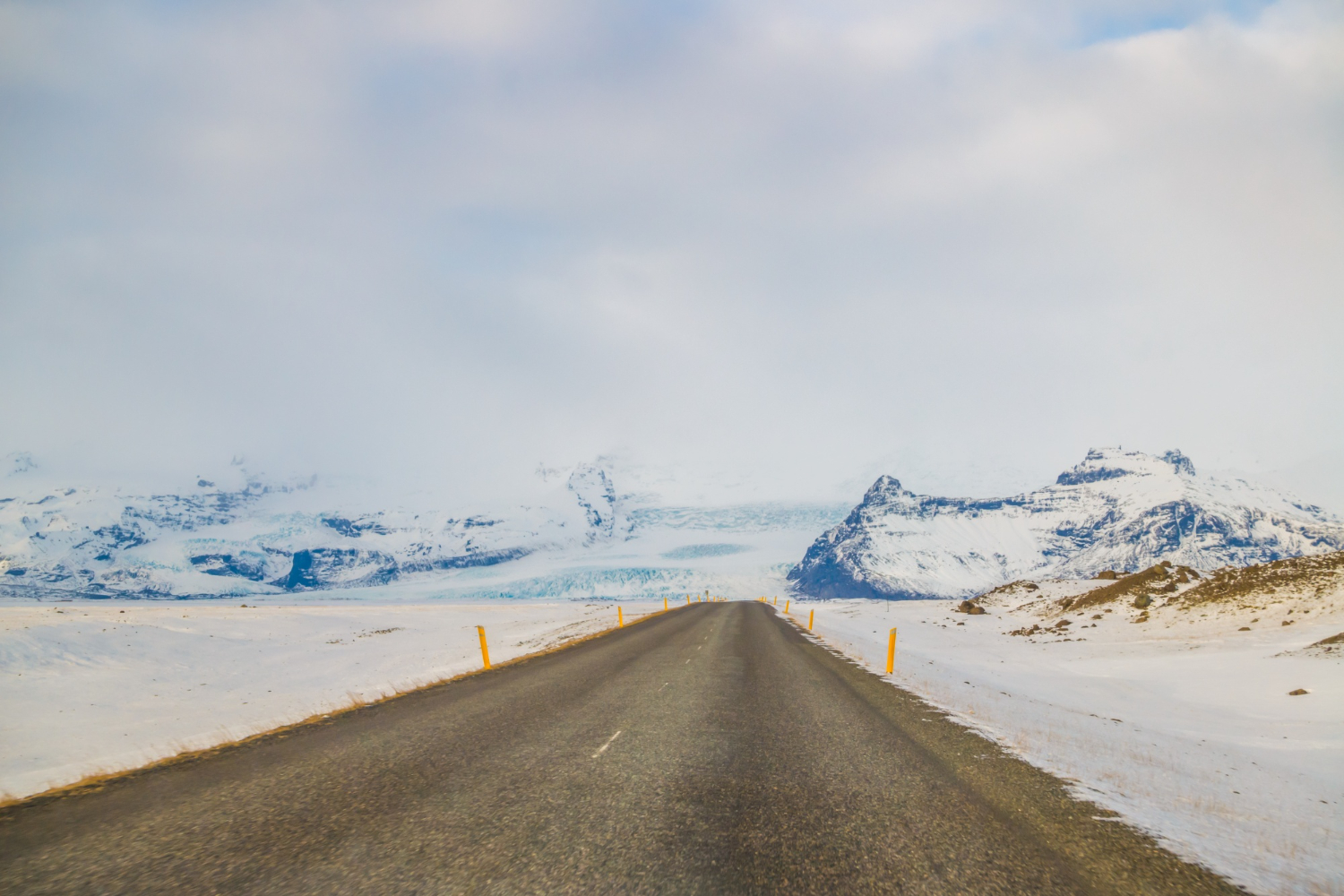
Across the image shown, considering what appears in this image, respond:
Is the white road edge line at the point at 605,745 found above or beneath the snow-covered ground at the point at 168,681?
above

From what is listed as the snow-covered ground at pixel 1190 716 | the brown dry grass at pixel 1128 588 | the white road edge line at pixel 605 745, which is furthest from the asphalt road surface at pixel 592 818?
the brown dry grass at pixel 1128 588

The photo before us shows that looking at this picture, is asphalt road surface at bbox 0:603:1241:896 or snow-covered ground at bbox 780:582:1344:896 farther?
snow-covered ground at bbox 780:582:1344:896

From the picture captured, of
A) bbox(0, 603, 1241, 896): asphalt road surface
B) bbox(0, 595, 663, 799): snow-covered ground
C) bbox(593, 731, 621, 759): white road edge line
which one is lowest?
bbox(0, 595, 663, 799): snow-covered ground

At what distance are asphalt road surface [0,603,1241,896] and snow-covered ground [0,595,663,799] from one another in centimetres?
164

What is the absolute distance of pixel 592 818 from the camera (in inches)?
238

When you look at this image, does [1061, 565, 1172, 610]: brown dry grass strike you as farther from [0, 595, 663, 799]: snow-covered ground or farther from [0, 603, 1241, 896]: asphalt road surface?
[0, 603, 1241, 896]: asphalt road surface

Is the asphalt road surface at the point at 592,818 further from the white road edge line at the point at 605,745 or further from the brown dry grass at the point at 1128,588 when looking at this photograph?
the brown dry grass at the point at 1128,588

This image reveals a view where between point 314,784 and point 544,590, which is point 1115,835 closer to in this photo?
point 314,784

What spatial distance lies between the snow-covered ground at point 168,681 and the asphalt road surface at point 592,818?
64.6 inches

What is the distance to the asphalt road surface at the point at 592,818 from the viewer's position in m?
4.82

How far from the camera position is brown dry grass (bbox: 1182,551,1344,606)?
24.3 m

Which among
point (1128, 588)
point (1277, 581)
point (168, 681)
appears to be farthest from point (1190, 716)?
point (168, 681)

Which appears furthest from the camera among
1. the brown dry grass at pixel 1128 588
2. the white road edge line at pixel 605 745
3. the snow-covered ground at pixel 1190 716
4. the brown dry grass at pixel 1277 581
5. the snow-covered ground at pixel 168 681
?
the brown dry grass at pixel 1128 588

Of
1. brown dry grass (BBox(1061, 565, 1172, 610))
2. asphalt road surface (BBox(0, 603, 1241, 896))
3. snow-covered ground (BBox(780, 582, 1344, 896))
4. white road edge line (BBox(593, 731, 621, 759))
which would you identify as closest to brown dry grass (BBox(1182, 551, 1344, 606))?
snow-covered ground (BBox(780, 582, 1344, 896))
